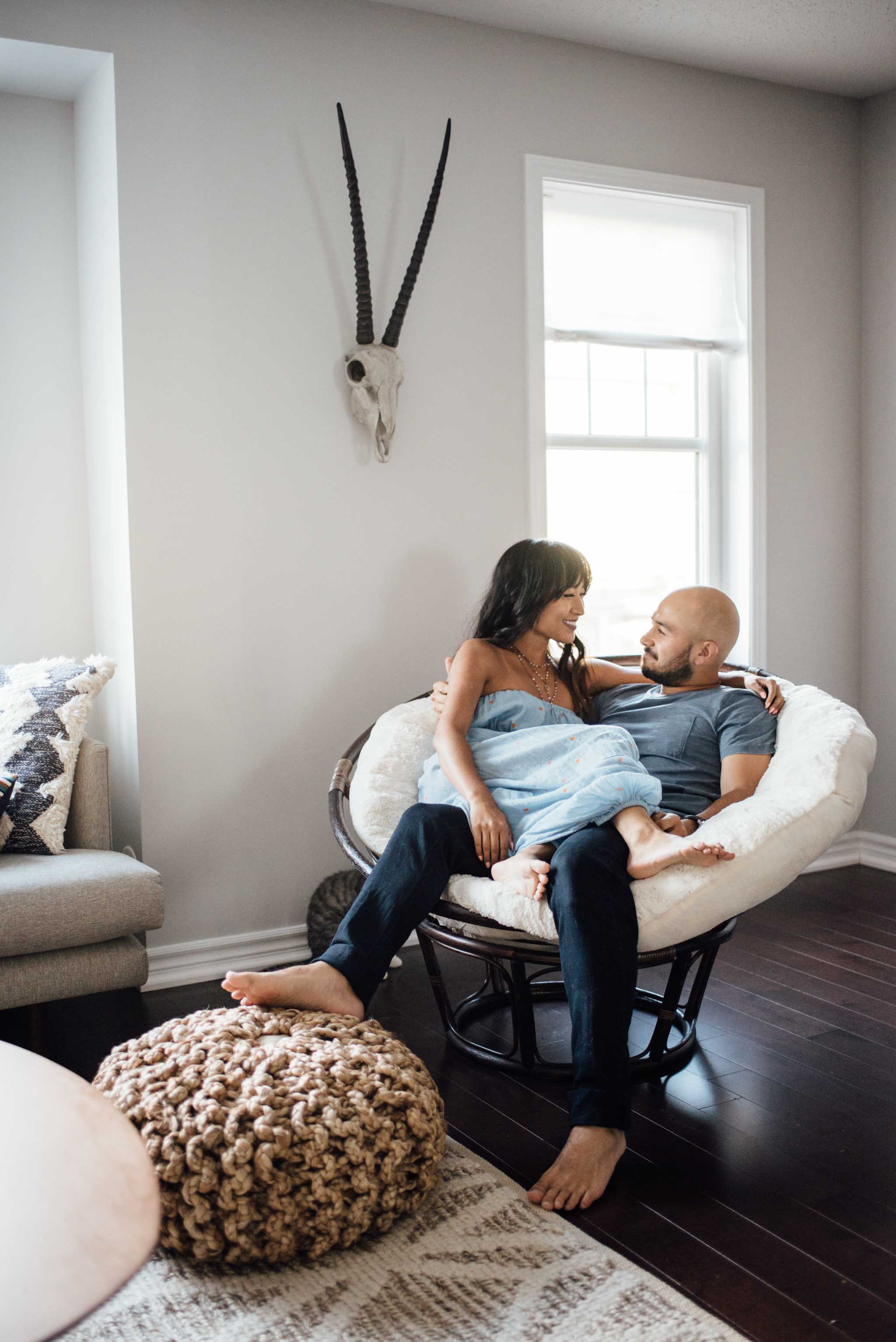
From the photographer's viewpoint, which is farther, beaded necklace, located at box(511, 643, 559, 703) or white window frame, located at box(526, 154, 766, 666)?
white window frame, located at box(526, 154, 766, 666)

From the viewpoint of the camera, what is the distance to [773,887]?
83.2 inches

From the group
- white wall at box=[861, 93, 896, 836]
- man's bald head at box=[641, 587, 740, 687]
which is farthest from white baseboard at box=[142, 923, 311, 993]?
white wall at box=[861, 93, 896, 836]

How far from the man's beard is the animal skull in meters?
1.07

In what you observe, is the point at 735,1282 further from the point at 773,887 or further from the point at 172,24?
the point at 172,24

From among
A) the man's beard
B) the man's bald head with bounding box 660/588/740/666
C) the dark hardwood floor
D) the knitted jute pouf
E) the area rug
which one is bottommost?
the dark hardwood floor

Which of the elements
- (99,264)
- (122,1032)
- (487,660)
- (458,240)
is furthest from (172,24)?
(122,1032)

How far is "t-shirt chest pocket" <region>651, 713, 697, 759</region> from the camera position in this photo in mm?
2633

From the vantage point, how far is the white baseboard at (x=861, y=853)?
4.14 meters

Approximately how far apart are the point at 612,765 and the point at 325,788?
124cm

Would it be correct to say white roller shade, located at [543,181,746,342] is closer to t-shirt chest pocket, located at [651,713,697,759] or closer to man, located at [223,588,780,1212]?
man, located at [223,588,780,1212]

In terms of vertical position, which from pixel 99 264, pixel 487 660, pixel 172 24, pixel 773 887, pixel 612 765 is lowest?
pixel 773 887

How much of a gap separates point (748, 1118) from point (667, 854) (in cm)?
59

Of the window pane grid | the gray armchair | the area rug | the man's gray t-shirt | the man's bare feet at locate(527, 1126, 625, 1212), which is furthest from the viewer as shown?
the window pane grid

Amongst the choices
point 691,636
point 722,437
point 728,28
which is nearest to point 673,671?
point 691,636
